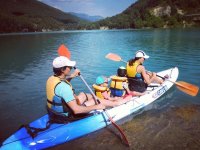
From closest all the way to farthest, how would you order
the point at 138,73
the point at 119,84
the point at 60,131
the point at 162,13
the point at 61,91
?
the point at 61,91
the point at 60,131
the point at 119,84
the point at 138,73
the point at 162,13

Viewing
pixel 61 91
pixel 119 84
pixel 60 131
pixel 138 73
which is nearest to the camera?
pixel 61 91

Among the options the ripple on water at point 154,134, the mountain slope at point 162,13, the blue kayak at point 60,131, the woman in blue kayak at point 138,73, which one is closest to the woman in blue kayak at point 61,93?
the blue kayak at point 60,131

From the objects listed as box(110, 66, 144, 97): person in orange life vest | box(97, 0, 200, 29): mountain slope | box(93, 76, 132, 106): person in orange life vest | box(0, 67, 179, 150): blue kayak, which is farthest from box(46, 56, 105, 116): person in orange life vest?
box(97, 0, 200, 29): mountain slope

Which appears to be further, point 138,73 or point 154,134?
point 138,73

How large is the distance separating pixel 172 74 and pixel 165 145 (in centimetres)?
587

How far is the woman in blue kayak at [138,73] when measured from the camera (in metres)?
9.30

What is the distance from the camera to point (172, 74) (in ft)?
40.4

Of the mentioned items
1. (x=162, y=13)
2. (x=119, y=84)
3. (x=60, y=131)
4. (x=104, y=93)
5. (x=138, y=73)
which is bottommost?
(x=60, y=131)

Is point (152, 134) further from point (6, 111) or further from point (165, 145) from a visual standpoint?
point (6, 111)

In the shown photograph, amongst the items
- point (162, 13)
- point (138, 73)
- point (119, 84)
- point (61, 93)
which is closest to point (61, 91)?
point (61, 93)

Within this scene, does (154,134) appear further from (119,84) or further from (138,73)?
(138,73)

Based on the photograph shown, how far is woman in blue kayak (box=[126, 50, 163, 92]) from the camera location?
9304mm

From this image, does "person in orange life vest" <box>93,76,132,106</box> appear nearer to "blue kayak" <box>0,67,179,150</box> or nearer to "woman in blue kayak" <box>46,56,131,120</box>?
"blue kayak" <box>0,67,179,150</box>

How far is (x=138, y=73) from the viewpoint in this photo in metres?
9.48
